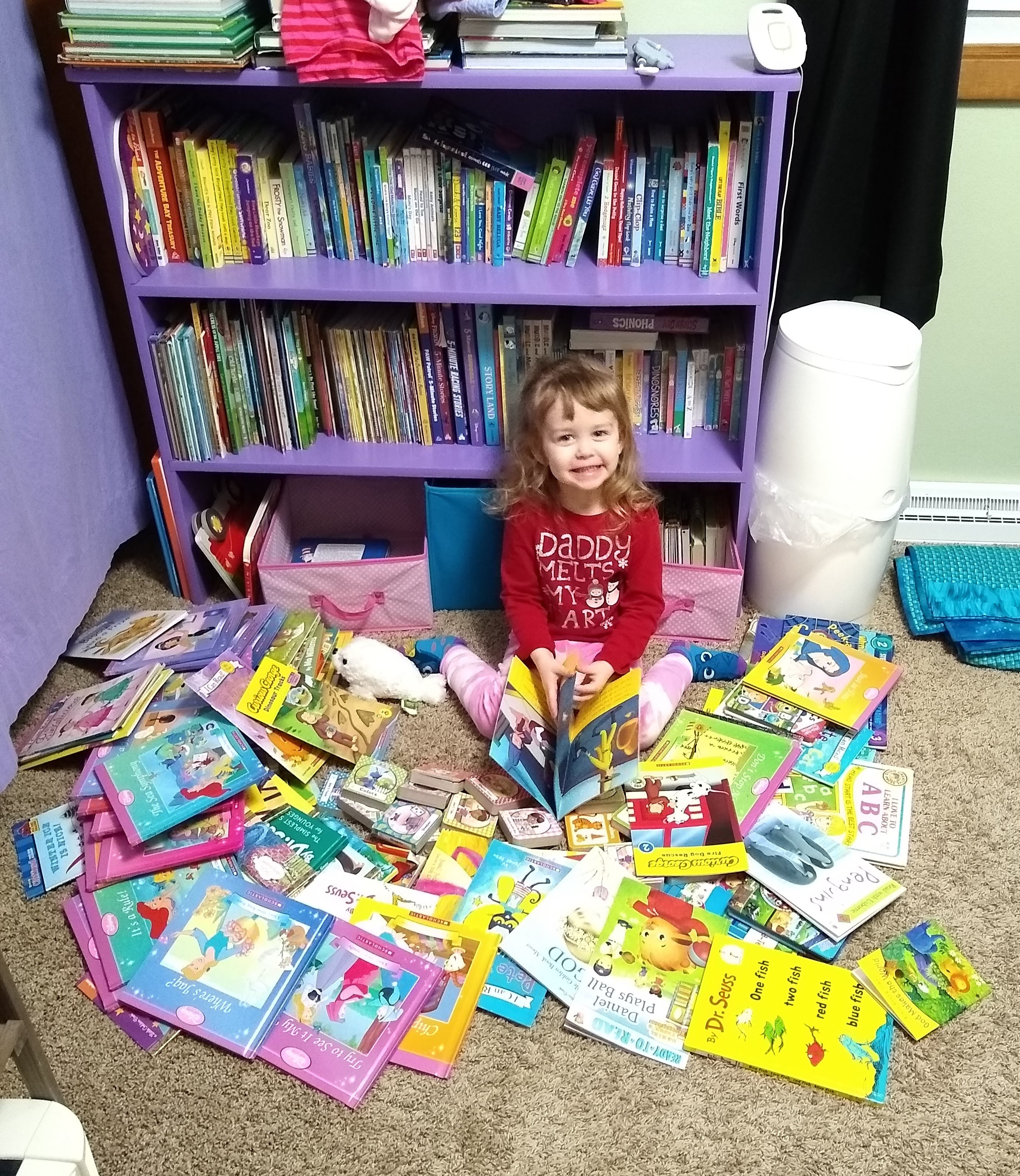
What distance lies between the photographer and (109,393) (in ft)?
6.58

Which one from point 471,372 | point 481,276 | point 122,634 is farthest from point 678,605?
point 122,634

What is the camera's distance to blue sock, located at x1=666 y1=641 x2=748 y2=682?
6.29 feet

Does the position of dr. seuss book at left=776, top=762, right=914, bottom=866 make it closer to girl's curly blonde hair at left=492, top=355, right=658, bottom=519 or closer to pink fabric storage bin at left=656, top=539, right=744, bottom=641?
pink fabric storage bin at left=656, top=539, right=744, bottom=641

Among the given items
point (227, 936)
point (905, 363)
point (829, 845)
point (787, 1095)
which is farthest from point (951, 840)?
point (227, 936)

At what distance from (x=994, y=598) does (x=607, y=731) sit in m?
0.81

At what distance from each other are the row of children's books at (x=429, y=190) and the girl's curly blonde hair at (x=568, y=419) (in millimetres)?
220

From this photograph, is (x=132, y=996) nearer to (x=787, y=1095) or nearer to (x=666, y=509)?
(x=787, y=1095)

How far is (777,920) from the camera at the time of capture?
1502mm

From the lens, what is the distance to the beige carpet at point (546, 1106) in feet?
4.17

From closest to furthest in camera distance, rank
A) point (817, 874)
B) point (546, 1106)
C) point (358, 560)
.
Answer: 1. point (546, 1106)
2. point (817, 874)
3. point (358, 560)

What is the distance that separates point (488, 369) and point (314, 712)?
2.16 feet

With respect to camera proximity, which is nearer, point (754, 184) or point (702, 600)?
point (754, 184)

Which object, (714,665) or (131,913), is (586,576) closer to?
(714,665)

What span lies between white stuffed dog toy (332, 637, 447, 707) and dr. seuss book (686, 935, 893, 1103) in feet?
2.21
